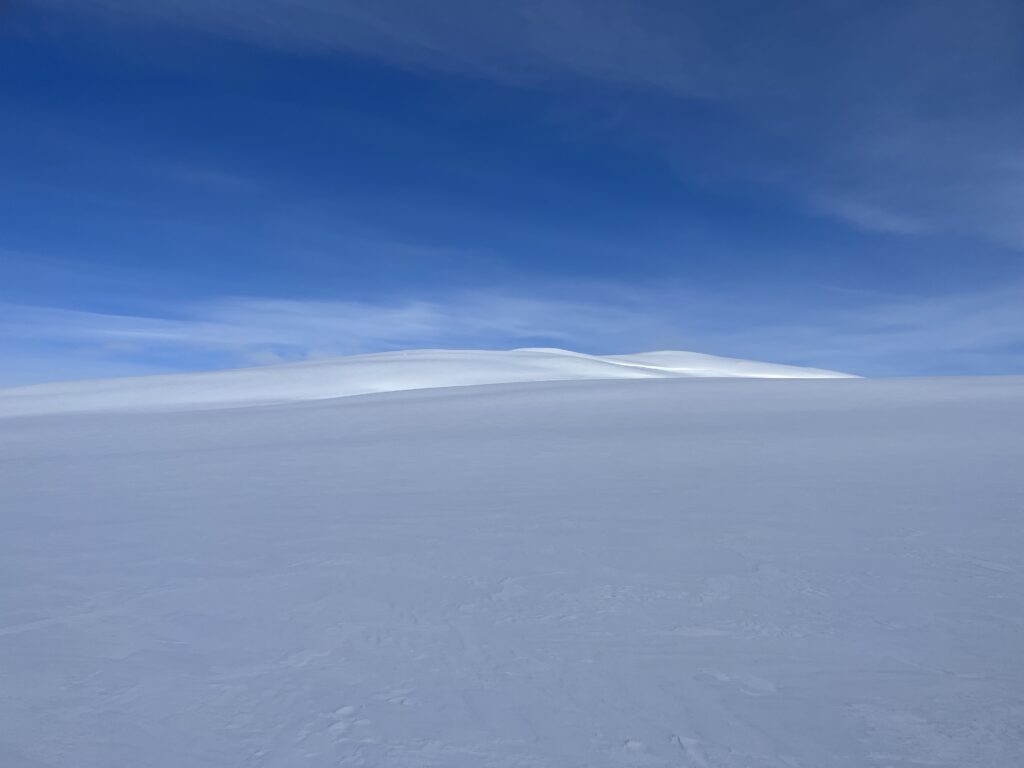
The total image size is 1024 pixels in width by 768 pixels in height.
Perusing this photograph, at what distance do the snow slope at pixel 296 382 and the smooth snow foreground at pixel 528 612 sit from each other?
11.1 metres

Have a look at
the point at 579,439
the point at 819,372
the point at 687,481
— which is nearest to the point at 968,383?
the point at 579,439

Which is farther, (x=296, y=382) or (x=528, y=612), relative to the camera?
(x=296, y=382)

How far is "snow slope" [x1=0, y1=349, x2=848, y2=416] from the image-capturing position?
658 inches

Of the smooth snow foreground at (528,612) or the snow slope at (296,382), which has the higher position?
the snow slope at (296,382)

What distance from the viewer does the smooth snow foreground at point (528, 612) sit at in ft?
6.82

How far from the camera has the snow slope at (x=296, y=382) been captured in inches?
658

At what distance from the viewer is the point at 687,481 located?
542 cm

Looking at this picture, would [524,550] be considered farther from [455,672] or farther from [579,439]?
[579,439]

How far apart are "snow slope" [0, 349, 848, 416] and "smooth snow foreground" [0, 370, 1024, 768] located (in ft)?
36.4

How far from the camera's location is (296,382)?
19844mm

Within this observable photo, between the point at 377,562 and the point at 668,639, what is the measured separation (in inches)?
64.2

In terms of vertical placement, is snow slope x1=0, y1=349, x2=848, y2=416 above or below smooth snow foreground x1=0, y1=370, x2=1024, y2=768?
above

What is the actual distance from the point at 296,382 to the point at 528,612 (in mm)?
17972

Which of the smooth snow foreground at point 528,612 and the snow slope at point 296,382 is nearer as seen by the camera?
the smooth snow foreground at point 528,612
